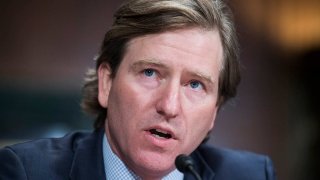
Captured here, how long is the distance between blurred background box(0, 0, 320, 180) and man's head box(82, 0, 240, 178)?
89 cm

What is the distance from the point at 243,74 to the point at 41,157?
1357mm

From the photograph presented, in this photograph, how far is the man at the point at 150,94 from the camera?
1.31 meters

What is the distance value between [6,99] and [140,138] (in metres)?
1.17

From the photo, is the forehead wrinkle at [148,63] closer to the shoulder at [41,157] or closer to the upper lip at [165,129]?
the upper lip at [165,129]

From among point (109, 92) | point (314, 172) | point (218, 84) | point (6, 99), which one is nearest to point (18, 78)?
point (6, 99)

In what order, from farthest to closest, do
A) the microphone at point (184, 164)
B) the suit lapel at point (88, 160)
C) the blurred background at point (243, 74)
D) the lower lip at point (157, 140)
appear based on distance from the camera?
the blurred background at point (243, 74) → the suit lapel at point (88, 160) → the lower lip at point (157, 140) → the microphone at point (184, 164)

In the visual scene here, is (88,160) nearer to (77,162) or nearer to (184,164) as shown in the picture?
(77,162)

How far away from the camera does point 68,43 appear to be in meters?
2.39

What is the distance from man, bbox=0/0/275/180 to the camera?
131cm

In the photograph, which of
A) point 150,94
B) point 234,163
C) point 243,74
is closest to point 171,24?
point 150,94

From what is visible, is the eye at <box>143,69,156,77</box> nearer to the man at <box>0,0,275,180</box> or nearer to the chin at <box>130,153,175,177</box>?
the man at <box>0,0,275,180</box>

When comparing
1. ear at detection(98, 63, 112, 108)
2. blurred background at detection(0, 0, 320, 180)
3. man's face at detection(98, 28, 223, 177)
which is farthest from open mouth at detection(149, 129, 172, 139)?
blurred background at detection(0, 0, 320, 180)

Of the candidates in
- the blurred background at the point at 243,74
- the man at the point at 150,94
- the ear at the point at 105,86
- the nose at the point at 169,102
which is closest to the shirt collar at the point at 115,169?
the man at the point at 150,94

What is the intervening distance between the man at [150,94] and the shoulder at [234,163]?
0.15 metres
